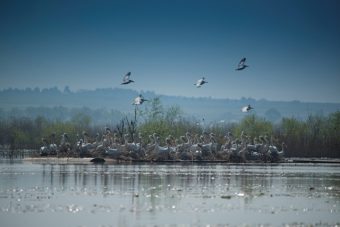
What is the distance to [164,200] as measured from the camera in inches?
989

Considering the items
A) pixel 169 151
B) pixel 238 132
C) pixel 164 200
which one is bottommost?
pixel 164 200

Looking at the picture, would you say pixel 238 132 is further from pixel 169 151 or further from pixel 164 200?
Result: pixel 164 200

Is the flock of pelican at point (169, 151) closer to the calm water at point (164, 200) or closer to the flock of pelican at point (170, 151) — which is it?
the flock of pelican at point (170, 151)

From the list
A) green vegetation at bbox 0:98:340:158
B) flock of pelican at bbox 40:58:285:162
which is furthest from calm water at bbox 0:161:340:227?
green vegetation at bbox 0:98:340:158

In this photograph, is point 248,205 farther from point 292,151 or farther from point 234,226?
point 292,151

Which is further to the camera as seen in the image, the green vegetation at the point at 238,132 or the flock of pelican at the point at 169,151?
the green vegetation at the point at 238,132

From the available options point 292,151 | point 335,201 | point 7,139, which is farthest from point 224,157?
point 7,139

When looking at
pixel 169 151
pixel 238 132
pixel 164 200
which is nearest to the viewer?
pixel 164 200

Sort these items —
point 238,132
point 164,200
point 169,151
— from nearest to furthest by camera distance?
point 164,200 → point 169,151 → point 238,132

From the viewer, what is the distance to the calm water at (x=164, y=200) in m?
20.6

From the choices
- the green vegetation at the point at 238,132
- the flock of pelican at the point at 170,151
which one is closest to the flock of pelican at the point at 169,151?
the flock of pelican at the point at 170,151

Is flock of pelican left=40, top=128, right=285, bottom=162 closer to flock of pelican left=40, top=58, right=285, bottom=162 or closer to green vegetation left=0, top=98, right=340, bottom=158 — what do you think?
flock of pelican left=40, top=58, right=285, bottom=162

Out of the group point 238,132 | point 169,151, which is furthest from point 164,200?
point 238,132

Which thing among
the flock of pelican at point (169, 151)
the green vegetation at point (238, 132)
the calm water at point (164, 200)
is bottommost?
the calm water at point (164, 200)
